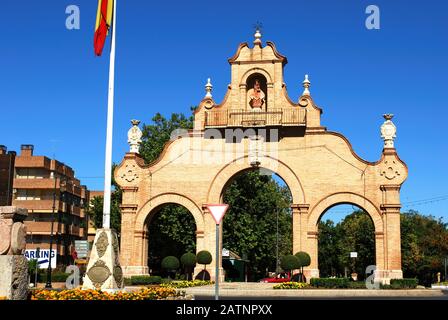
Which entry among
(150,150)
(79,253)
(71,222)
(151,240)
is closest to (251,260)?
(151,240)

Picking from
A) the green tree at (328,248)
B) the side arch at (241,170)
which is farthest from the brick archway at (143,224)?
the green tree at (328,248)

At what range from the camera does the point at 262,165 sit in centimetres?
3625

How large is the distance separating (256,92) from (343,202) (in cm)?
941

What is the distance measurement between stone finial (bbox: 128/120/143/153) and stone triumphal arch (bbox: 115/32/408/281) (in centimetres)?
7

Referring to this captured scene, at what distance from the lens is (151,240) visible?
49.2 m

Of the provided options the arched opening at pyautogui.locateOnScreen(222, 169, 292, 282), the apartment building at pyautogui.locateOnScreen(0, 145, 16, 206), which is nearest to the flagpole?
the arched opening at pyautogui.locateOnScreen(222, 169, 292, 282)

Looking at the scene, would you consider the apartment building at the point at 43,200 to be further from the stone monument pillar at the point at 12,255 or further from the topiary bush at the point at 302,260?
the stone monument pillar at the point at 12,255

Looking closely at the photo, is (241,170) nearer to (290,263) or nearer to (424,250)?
(290,263)

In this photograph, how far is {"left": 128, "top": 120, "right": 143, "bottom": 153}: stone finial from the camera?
3794 cm

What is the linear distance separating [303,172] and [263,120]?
4305 millimetres

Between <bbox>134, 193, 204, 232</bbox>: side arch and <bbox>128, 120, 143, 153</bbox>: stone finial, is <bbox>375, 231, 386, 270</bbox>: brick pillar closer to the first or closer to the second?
<bbox>134, 193, 204, 232</bbox>: side arch

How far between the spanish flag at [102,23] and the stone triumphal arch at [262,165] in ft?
55.6

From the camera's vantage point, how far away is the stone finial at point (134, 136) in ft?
124

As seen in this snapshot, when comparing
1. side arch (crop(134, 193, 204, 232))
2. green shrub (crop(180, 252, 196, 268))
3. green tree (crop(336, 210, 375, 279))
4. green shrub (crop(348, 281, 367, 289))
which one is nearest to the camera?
green shrub (crop(348, 281, 367, 289))
